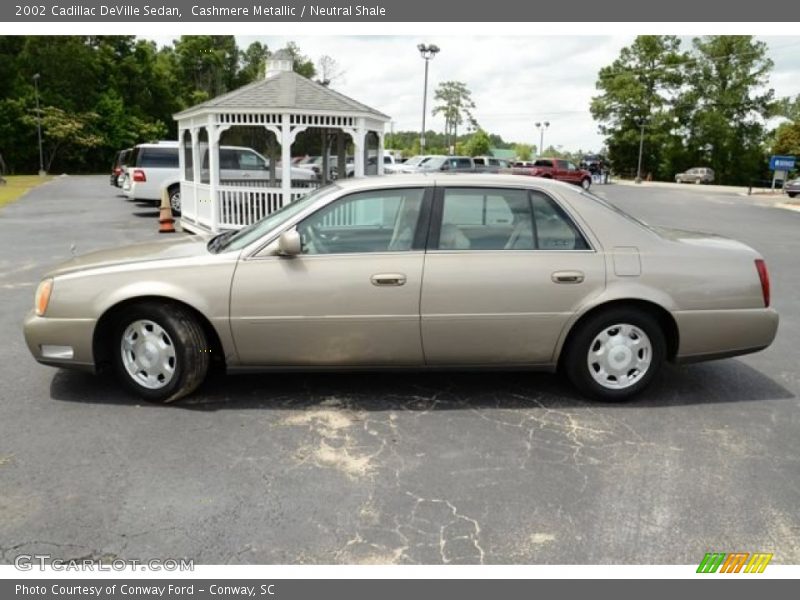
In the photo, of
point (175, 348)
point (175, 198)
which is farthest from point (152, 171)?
point (175, 348)

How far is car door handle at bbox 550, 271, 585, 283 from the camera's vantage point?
4664mm

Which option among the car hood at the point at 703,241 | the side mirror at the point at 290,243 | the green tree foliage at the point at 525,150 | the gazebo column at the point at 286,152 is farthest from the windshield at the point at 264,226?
the green tree foliage at the point at 525,150

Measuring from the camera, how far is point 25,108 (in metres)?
50.6

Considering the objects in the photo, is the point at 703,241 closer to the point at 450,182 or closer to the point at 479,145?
the point at 450,182

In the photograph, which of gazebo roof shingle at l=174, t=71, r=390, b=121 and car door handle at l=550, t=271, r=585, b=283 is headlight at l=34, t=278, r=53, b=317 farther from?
gazebo roof shingle at l=174, t=71, r=390, b=121

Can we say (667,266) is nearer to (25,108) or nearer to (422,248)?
(422,248)

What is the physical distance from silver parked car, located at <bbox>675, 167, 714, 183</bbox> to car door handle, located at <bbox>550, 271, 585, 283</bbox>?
65.1 m

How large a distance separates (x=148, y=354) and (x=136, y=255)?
2.48ft

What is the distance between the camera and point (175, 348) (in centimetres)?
463

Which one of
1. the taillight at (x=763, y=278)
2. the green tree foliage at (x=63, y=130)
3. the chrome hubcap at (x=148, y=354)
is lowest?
the chrome hubcap at (x=148, y=354)

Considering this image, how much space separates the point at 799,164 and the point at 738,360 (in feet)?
201

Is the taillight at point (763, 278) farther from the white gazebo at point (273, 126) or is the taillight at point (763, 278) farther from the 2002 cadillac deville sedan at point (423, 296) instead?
the white gazebo at point (273, 126)

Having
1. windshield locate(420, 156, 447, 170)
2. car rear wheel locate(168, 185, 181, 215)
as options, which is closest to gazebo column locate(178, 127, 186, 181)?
car rear wheel locate(168, 185, 181, 215)

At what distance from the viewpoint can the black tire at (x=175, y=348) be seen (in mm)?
4602
